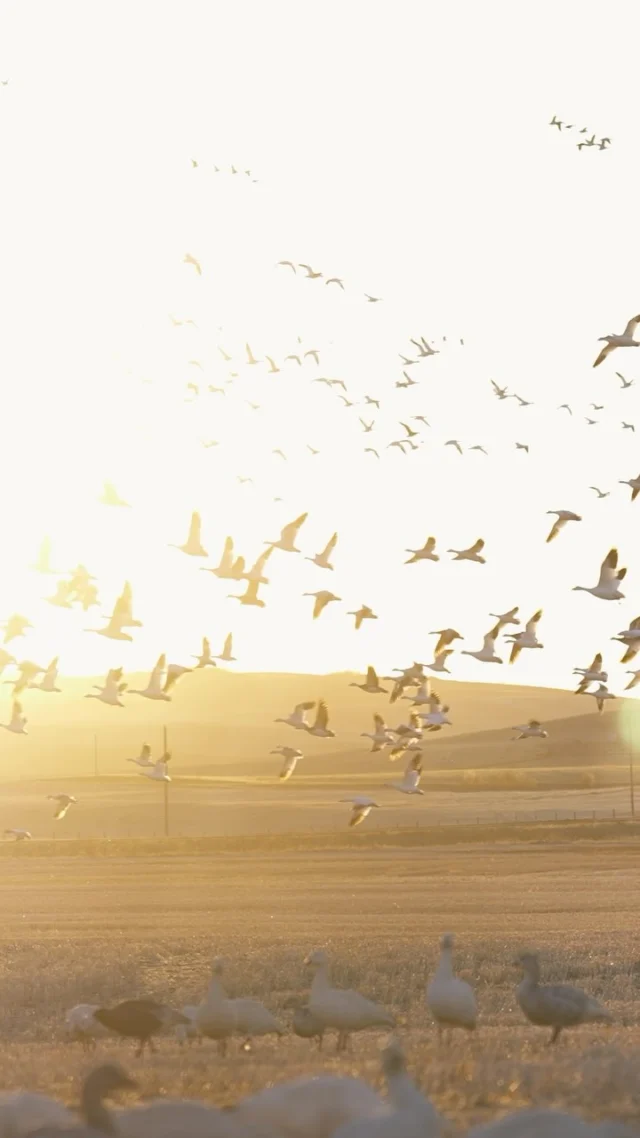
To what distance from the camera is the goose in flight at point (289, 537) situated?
3544 centimetres

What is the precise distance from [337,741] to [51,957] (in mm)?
155392

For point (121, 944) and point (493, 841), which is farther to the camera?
point (493, 841)

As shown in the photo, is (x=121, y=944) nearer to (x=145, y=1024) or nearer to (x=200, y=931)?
(x=200, y=931)

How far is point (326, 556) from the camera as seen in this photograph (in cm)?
3769

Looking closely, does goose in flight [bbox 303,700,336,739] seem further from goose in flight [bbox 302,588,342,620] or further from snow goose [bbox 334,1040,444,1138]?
snow goose [bbox 334,1040,444,1138]

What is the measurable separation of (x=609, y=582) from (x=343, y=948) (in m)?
7.98

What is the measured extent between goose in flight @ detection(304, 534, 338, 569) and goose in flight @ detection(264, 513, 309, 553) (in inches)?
48.8

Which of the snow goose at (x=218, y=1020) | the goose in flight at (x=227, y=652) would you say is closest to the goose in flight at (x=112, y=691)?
the goose in flight at (x=227, y=652)

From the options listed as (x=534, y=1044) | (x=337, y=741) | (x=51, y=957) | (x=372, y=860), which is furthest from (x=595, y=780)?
(x=534, y=1044)

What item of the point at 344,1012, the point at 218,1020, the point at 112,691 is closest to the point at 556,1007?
the point at 344,1012

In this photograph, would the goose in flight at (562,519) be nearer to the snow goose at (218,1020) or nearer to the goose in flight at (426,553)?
the goose in flight at (426,553)

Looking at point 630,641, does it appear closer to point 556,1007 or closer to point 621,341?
point 621,341

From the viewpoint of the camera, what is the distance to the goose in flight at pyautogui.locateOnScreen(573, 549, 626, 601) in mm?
33812

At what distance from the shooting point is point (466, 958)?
1217 inches
